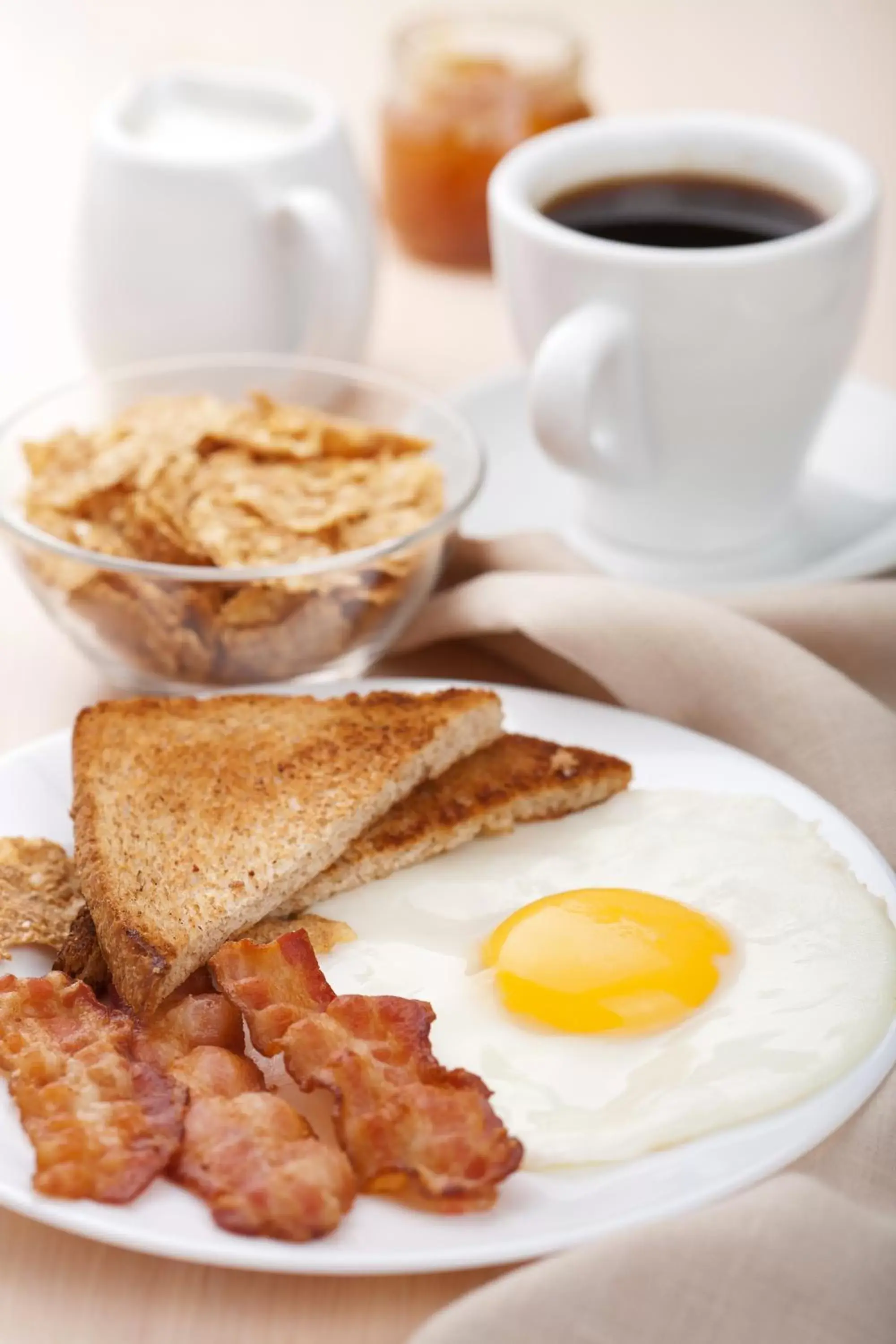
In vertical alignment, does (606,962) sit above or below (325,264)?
below

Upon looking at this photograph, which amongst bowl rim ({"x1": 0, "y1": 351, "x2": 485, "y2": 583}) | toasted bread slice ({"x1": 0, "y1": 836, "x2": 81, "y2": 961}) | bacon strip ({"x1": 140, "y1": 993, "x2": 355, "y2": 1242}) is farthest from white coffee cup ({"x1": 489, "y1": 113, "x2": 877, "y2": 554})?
bacon strip ({"x1": 140, "y1": 993, "x2": 355, "y2": 1242})

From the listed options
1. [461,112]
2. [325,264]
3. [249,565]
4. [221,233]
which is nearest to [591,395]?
[249,565]

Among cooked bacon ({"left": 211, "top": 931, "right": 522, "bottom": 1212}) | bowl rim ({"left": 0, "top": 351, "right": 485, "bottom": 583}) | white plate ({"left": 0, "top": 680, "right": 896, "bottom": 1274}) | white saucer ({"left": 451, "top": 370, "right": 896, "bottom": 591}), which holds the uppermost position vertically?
bowl rim ({"left": 0, "top": 351, "right": 485, "bottom": 583})

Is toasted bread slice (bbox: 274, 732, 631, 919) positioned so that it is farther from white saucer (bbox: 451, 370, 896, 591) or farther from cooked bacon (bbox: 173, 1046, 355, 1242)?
white saucer (bbox: 451, 370, 896, 591)

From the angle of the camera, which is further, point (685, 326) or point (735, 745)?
point (685, 326)

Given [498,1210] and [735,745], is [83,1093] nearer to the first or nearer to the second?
[498,1210]

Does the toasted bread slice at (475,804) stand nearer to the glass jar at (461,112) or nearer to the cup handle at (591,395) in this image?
the cup handle at (591,395)

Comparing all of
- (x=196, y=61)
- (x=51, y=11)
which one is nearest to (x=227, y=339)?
(x=196, y=61)
